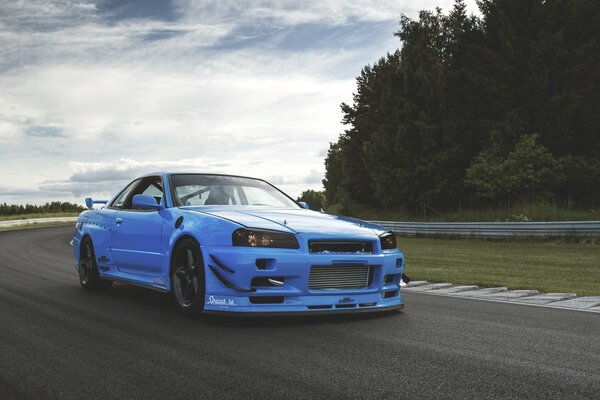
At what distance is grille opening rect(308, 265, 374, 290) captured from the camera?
5508mm

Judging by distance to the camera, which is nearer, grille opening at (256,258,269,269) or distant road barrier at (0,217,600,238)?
grille opening at (256,258,269,269)

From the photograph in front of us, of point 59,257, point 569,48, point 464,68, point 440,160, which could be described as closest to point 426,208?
point 440,160

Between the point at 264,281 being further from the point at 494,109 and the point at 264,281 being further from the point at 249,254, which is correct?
the point at 494,109

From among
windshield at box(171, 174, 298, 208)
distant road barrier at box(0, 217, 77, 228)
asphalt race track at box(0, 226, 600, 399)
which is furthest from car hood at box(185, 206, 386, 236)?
distant road barrier at box(0, 217, 77, 228)

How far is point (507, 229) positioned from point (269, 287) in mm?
16677

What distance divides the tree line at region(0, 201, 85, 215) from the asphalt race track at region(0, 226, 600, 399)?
155 ft

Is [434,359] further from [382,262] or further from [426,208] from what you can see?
[426,208]

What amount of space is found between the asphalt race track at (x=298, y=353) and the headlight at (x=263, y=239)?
0.72 meters

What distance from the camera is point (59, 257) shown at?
47.5 feet

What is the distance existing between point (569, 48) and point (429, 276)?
99.8 ft

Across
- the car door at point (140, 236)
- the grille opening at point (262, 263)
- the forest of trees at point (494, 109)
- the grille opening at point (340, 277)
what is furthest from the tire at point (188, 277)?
the forest of trees at point (494, 109)

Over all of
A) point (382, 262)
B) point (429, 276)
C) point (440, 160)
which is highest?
point (440, 160)

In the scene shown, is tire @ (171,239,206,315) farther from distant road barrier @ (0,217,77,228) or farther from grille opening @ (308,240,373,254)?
distant road barrier @ (0,217,77,228)

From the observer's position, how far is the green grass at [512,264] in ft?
31.6
